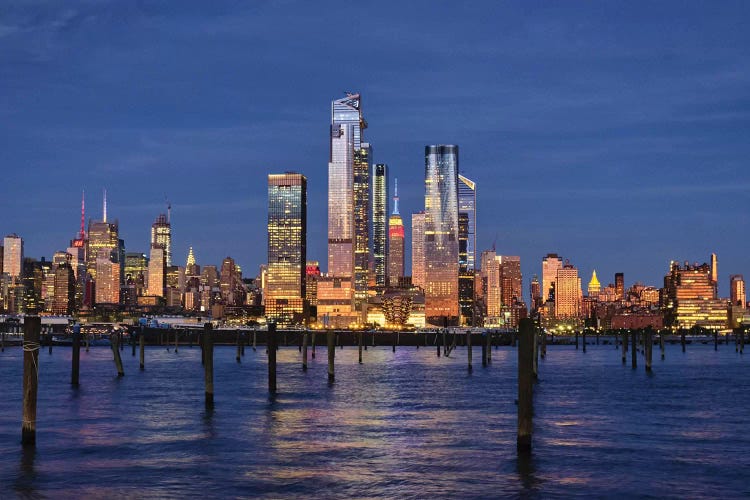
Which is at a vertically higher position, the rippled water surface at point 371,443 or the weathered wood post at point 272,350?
the weathered wood post at point 272,350

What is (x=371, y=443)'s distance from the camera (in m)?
37.6

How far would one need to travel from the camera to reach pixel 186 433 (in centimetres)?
3984

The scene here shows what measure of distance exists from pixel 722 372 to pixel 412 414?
54147mm

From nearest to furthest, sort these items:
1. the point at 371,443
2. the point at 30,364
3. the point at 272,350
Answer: the point at 30,364 < the point at 371,443 < the point at 272,350

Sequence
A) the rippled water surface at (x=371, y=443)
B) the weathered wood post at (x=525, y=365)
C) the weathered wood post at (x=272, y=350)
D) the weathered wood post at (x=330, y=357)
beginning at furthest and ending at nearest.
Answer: the weathered wood post at (x=330, y=357) < the weathered wood post at (x=272, y=350) < the weathered wood post at (x=525, y=365) < the rippled water surface at (x=371, y=443)

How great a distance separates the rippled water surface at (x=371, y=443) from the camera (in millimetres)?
29047

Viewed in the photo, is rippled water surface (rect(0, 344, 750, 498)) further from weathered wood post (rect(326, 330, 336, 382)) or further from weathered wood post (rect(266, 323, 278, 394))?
weathered wood post (rect(326, 330, 336, 382))

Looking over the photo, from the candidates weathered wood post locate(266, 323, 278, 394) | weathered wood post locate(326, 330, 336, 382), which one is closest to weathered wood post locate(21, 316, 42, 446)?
weathered wood post locate(266, 323, 278, 394)

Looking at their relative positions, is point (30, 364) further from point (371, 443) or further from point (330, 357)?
point (330, 357)

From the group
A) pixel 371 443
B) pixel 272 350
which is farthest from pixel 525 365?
pixel 272 350

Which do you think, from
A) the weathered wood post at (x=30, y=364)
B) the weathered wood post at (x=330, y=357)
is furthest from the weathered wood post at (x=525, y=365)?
the weathered wood post at (x=330, y=357)

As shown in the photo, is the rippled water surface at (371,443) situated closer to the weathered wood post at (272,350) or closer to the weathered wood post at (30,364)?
the weathered wood post at (272,350)

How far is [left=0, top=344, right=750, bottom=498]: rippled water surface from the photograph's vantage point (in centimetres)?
2905

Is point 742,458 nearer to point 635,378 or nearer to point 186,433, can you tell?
point 186,433
